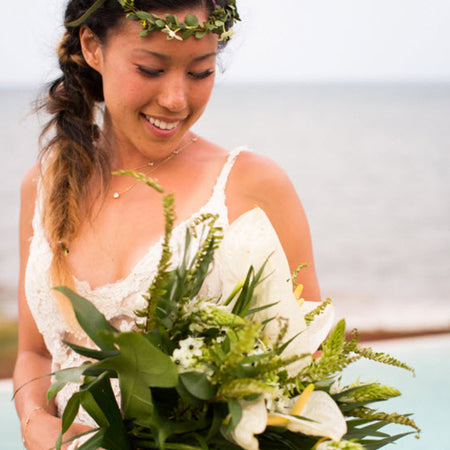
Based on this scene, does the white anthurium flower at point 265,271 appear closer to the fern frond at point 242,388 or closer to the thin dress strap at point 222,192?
the fern frond at point 242,388

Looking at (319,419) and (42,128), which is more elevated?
(42,128)

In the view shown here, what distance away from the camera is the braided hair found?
1541mm

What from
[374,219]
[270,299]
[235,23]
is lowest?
[270,299]

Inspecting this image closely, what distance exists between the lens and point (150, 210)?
61.1 inches

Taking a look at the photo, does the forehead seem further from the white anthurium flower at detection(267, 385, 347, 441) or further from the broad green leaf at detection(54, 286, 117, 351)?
the white anthurium flower at detection(267, 385, 347, 441)

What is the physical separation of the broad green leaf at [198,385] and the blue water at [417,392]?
7.50ft

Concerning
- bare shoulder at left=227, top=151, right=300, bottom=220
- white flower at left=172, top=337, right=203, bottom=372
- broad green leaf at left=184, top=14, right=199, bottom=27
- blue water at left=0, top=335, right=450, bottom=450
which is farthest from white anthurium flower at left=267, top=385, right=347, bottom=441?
blue water at left=0, top=335, right=450, bottom=450

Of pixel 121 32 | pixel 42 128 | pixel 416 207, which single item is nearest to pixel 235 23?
pixel 121 32

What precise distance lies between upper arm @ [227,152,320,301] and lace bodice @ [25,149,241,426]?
39 mm

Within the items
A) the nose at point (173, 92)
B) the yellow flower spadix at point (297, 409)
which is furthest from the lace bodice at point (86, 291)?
the yellow flower spadix at point (297, 409)

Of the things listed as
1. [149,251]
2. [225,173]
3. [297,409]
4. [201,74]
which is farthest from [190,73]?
[297,409]

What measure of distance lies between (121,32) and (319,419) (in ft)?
3.03

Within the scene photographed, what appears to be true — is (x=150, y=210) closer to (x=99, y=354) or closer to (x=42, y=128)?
(x=42, y=128)

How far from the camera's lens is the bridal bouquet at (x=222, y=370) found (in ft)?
2.50
